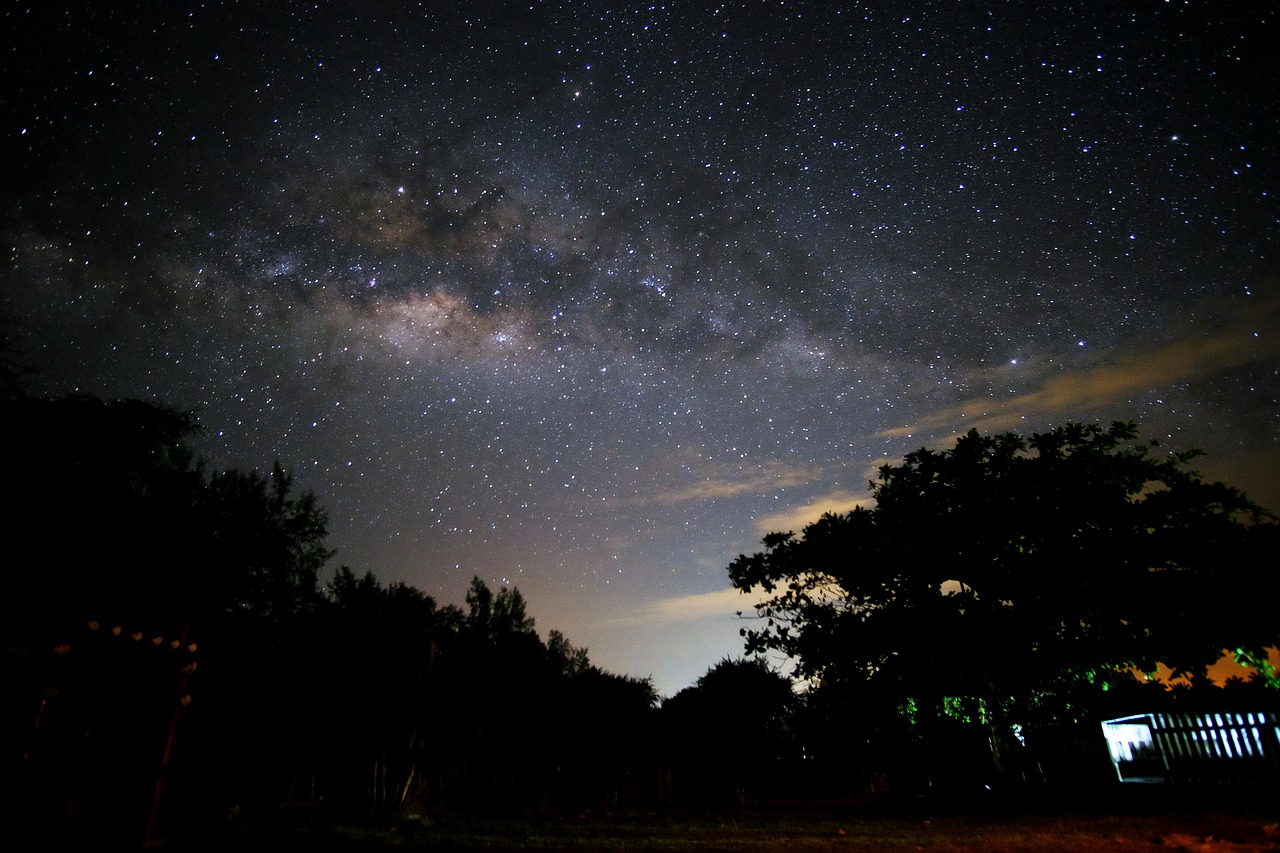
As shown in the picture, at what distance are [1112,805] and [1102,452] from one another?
6670 mm

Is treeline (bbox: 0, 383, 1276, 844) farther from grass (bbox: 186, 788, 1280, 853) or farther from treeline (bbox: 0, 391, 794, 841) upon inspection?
grass (bbox: 186, 788, 1280, 853)

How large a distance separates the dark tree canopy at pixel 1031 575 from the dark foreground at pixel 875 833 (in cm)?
245

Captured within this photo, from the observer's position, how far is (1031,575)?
42.8ft

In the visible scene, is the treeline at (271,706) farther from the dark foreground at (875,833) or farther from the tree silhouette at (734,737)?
the dark foreground at (875,833)

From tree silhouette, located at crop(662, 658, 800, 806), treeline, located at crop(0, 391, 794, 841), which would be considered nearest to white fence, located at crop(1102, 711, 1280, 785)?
tree silhouette, located at crop(662, 658, 800, 806)

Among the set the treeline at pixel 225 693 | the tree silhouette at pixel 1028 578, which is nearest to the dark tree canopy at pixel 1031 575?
the tree silhouette at pixel 1028 578

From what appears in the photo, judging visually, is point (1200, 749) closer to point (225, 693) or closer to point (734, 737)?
point (734, 737)

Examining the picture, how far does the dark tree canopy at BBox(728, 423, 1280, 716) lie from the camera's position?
1191 cm

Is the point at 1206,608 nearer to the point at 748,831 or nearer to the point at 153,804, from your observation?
the point at 748,831

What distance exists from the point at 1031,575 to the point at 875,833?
5.85 m

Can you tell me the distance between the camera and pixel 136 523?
1630 cm

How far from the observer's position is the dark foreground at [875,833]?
8.40 meters

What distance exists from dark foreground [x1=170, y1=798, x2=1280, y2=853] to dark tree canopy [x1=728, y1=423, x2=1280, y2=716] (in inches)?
96.6

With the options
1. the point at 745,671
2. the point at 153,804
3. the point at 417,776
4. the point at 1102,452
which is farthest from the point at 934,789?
the point at 745,671
